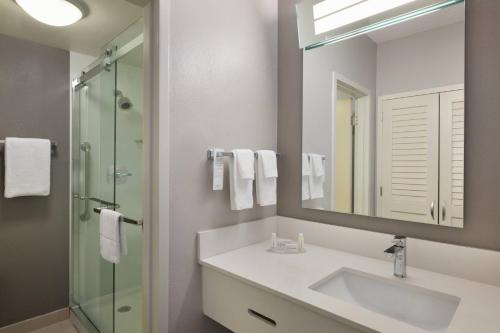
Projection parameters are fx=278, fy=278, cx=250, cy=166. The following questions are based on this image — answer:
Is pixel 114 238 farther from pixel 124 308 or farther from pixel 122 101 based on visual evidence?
pixel 122 101

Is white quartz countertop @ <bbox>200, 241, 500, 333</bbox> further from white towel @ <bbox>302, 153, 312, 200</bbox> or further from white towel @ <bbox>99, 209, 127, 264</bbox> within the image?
white towel @ <bbox>99, 209, 127, 264</bbox>

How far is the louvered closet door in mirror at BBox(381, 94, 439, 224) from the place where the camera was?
46.3 inches

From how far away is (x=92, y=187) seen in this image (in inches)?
82.5

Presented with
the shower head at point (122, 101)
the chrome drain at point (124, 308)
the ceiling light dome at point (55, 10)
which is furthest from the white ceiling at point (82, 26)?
the chrome drain at point (124, 308)

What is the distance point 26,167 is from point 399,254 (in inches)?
95.1

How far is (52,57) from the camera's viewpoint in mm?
2268

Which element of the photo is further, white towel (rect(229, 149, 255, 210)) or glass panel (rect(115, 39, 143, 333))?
glass panel (rect(115, 39, 143, 333))

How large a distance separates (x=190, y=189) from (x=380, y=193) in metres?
0.89

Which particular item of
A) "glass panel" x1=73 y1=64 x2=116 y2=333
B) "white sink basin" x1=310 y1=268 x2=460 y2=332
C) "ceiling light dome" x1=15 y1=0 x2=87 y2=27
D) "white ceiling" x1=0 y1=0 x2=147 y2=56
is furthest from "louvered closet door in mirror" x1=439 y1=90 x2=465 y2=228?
"ceiling light dome" x1=15 y1=0 x2=87 y2=27

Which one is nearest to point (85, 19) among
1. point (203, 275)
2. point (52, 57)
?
point (52, 57)

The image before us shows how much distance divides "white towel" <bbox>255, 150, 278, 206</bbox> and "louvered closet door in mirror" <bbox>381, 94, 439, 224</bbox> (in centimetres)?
56

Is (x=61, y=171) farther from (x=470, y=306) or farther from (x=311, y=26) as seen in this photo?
(x=470, y=306)

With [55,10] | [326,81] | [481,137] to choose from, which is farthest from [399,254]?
[55,10]

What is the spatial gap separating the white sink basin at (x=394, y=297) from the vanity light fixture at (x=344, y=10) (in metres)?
1.19
